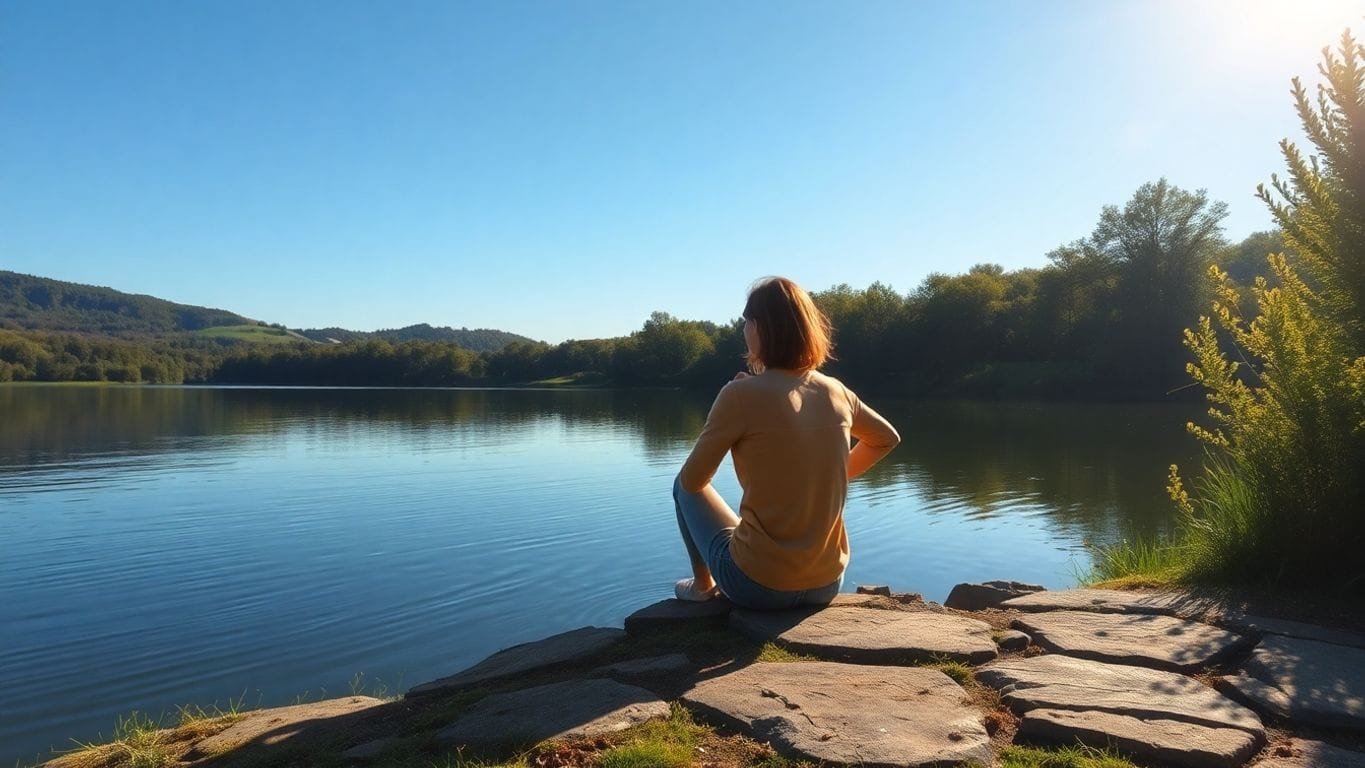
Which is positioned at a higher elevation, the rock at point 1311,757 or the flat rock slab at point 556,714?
the rock at point 1311,757

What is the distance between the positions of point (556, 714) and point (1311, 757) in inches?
92.4

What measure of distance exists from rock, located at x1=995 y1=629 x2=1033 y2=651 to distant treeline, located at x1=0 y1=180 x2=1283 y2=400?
2987cm

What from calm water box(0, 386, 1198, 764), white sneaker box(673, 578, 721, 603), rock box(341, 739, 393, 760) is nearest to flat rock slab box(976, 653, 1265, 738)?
white sneaker box(673, 578, 721, 603)

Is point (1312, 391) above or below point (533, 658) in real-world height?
above

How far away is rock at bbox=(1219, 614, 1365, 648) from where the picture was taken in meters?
3.55

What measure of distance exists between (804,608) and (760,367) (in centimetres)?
120

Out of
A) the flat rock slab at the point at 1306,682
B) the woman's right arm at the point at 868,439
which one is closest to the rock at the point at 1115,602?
the flat rock slab at the point at 1306,682

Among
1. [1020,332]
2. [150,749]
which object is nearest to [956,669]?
[150,749]

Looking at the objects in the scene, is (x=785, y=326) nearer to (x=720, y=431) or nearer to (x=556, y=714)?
(x=720, y=431)

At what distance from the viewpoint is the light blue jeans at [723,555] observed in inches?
150

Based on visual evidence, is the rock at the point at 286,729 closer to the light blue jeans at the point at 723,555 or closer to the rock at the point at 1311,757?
the light blue jeans at the point at 723,555

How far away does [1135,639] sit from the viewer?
3.59 m

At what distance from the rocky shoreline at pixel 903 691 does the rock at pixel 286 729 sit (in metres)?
0.01

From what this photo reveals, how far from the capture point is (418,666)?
706 cm
